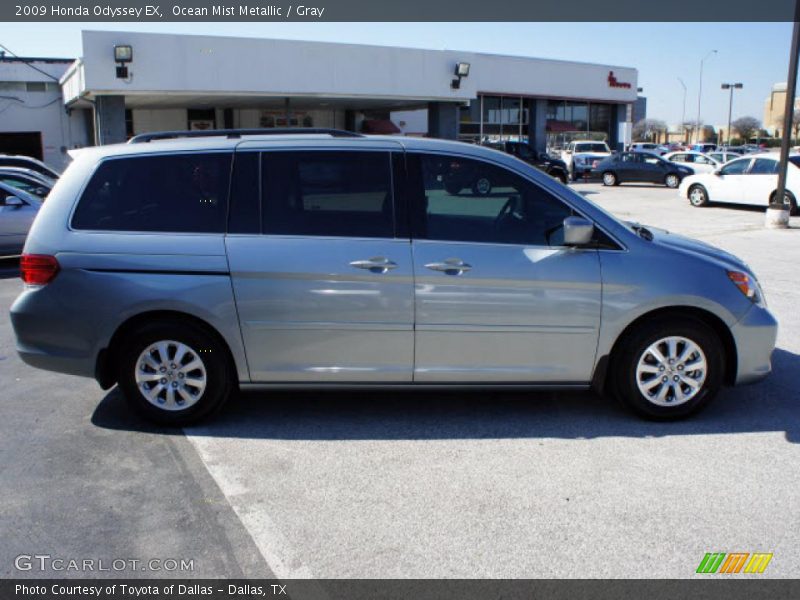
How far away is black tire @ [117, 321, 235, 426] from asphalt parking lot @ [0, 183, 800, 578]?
15 centimetres

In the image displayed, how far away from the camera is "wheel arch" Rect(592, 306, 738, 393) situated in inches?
191

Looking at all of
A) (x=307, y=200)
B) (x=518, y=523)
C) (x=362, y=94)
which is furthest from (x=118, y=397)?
(x=362, y=94)

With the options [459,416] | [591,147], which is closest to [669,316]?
[459,416]

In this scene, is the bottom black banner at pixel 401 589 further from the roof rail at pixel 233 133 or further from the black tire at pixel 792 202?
the black tire at pixel 792 202

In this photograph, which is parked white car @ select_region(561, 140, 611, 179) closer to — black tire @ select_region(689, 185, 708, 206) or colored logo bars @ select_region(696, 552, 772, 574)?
black tire @ select_region(689, 185, 708, 206)

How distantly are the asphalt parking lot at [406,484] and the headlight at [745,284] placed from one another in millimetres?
443

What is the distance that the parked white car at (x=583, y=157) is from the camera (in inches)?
1390

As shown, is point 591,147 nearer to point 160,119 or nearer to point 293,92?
point 293,92

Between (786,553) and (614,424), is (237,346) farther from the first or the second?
(786,553)

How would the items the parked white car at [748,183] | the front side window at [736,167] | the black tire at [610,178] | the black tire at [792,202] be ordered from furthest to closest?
the black tire at [610,178] < the front side window at [736,167] < the parked white car at [748,183] < the black tire at [792,202]

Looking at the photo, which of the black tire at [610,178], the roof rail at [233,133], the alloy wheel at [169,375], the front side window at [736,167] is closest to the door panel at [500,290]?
the roof rail at [233,133]

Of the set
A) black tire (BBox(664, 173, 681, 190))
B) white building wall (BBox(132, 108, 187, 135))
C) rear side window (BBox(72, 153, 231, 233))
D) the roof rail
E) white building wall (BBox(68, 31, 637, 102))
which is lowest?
black tire (BBox(664, 173, 681, 190))

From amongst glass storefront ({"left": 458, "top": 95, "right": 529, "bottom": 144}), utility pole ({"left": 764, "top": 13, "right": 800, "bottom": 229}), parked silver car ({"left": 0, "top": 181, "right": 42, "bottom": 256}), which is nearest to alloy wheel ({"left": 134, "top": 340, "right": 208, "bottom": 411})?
parked silver car ({"left": 0, "top": 181, "right": 42, "bottom": 256})

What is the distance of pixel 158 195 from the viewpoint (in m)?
4.86
